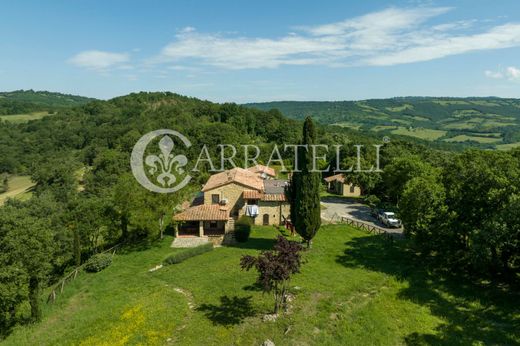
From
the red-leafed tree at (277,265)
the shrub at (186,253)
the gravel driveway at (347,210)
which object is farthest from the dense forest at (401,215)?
the red-leafed tree at (277,265)

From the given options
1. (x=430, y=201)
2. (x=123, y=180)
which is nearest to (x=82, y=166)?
(x=123, y=180)

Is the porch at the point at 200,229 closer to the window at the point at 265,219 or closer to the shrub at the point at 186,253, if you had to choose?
the shrub at the point at 186,253

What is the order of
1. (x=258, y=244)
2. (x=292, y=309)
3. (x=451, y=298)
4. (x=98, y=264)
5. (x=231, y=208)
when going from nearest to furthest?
1. (x=292, y=309)
2. (x=451, y=298)
3. (x=98, y=264)
4. (x=258, y=244)
5. (x=231, y=208)

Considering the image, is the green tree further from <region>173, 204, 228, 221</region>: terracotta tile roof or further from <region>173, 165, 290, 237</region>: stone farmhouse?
<region>173, 204, 228, 221</region>: terracotta tile roof

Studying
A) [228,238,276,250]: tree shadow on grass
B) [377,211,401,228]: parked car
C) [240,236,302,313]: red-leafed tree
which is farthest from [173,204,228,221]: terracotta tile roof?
[377,211,401,228]: parked car

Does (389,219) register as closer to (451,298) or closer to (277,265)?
(451,298)

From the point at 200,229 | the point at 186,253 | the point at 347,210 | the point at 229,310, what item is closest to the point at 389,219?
the point at 347,210

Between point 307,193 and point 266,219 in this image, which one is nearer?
point 307,193
